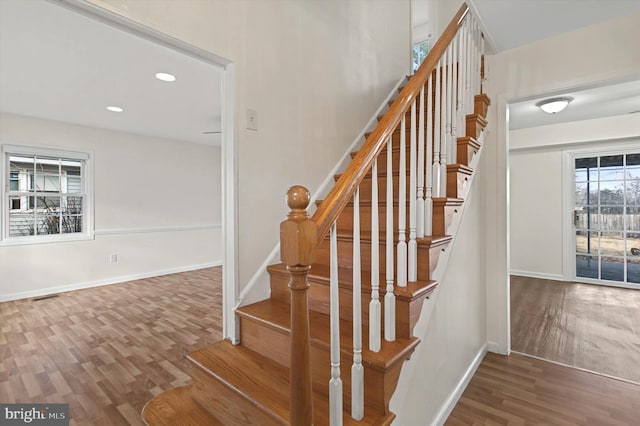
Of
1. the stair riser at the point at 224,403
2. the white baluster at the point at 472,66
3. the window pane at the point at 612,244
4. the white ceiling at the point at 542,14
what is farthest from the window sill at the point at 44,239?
the window pane at the point at 612,244

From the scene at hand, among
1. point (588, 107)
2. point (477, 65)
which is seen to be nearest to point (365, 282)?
point (477, 65)

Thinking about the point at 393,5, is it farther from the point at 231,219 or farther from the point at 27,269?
the point at 27,269

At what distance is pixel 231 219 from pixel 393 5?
10.0ft

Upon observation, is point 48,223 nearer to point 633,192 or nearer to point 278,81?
point 278,81

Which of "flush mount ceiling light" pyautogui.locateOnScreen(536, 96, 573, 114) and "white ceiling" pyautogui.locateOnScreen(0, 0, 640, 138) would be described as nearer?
"white ceiling" pyautogui.locateOnScreen(0, 0, 640, 138)

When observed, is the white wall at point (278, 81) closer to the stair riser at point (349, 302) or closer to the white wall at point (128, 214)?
the stair riser at point (349, 302)

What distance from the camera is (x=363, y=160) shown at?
3.66ft

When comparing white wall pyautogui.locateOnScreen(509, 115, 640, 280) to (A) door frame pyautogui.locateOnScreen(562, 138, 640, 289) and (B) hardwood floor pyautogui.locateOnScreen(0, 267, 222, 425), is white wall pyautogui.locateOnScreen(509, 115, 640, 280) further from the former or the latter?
(B) hardwood floor pyautogui.locateOnScreen(0, 267, 222, 425)

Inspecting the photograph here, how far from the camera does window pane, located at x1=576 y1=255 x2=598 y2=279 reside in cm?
500

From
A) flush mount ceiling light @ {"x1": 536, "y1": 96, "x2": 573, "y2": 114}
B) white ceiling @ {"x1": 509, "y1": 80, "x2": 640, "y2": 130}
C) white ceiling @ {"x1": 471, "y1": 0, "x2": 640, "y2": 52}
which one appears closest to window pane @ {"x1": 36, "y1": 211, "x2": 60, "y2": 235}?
white ceiling @ {"x1": 471, "y1": 0, "x2": 640, "y2": 52}

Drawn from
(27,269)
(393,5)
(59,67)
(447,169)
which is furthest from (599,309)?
(27,269)

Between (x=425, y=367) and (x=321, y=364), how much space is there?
1.85 ft

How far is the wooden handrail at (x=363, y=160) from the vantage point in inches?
38.1

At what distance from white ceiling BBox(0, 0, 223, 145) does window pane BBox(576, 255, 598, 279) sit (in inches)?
239
